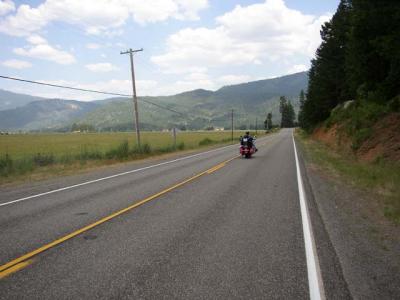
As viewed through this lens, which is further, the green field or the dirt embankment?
the green field

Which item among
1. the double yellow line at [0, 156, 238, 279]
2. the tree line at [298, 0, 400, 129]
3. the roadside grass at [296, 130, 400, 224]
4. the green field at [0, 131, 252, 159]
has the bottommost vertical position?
the green field at [0, 131, 252, 159]

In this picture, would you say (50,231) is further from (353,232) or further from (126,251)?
(353,232)

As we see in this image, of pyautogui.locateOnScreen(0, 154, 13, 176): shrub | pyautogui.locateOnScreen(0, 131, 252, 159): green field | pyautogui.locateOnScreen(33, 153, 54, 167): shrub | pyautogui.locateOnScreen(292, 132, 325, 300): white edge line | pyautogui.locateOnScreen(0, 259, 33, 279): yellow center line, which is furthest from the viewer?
pyautogui.locateOnScreen(0, 131, 252, 159): green field

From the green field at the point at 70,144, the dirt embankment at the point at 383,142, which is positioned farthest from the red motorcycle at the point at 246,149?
the green field at the point at 70,144

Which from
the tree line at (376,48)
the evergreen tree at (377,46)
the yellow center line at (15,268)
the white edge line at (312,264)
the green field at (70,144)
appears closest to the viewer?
the white edge line at (312,264)

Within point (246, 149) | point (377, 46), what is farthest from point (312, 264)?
point (246, 149)

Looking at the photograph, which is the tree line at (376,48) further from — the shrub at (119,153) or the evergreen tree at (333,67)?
the shrub at (119,153)

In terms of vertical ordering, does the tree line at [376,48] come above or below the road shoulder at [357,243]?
above

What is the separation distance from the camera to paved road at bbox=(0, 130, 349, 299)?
4.28 metres

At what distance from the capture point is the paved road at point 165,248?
168 inches

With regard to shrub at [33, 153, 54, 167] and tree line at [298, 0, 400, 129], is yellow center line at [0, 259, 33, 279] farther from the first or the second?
shrub at [33, 153, 54, 167]

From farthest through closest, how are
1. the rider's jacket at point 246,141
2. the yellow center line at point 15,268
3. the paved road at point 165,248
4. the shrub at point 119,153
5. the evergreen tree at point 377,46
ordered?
the shrub at point 119,153, the rider's jacket at point 246,141, the evergreen tree at point 377,46, the yellow center line at point 15,268, the paved road at point 165,248

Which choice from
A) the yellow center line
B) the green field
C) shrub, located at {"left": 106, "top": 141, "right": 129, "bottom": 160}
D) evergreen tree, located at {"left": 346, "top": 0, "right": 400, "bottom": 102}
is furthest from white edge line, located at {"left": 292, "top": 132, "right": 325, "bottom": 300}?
the green field

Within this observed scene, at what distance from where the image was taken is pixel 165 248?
5680 mm
